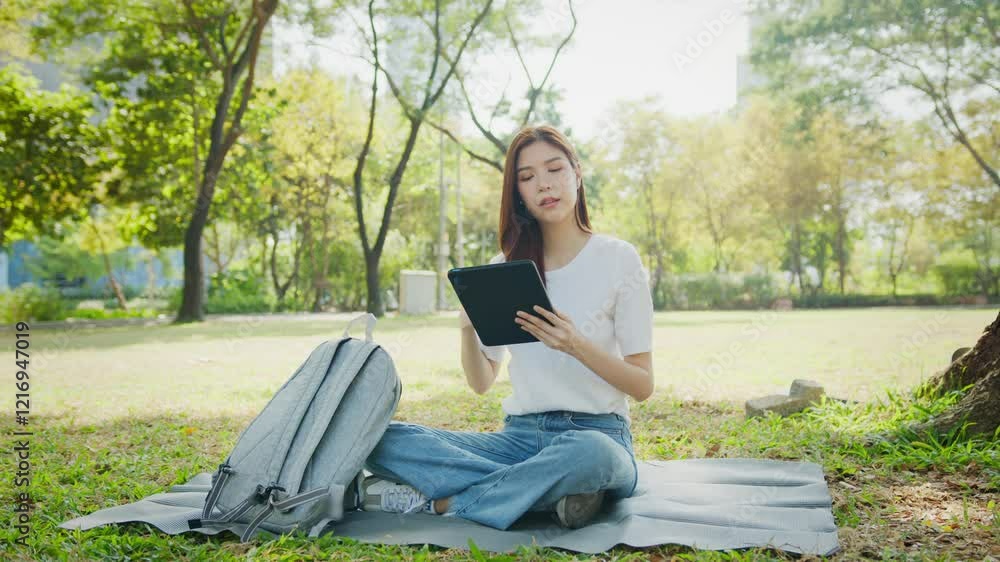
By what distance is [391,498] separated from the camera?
105 inches

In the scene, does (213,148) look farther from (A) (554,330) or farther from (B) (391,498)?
(A) (554,330)

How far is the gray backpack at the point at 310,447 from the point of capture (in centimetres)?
240

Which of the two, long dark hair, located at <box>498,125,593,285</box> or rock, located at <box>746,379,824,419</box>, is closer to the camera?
long dark hair, located at <box>498,125,593,285</box>

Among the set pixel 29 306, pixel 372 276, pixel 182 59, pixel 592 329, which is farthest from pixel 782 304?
pixel 592 329

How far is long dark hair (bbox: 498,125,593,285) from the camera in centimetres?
273

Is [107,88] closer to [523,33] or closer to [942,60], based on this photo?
[523,33]

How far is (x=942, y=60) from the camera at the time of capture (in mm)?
16719

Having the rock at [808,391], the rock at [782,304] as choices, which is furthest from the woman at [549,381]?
the rock at [782,304]

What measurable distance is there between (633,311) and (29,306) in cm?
1660

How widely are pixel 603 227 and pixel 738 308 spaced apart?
786cm

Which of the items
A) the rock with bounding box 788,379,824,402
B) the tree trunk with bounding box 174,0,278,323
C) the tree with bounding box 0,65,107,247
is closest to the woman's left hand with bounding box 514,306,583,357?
the rock with bounding box 788,379,824,402

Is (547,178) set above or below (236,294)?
above

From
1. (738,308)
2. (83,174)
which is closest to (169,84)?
(83,174)

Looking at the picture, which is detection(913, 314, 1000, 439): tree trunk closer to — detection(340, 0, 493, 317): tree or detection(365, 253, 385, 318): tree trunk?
detection(340, 0, 493, 317): tree
